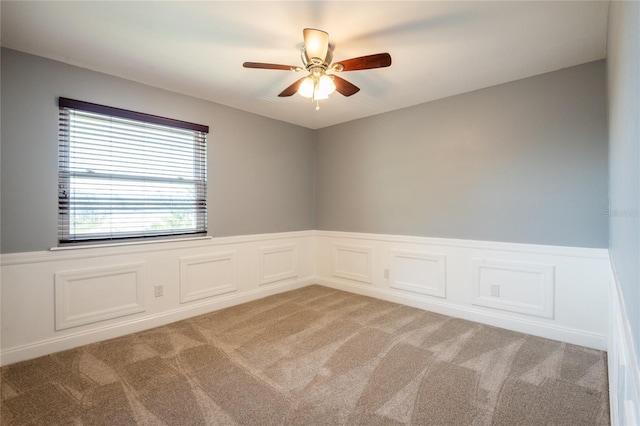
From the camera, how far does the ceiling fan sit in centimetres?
194

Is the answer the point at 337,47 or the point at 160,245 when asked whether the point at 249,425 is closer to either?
the point at 160,245

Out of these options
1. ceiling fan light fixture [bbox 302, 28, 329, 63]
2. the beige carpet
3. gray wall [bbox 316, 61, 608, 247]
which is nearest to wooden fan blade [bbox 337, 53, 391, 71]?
ceiling fan light fixture [bbox 302, 28, 329, 63]

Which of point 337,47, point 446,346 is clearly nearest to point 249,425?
point 446,346

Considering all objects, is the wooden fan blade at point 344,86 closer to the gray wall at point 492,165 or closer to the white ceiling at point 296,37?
the white ceiling at point 296,37

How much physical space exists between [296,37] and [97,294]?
2792mm

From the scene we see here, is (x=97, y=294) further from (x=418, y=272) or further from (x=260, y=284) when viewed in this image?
(x=418, y=272)

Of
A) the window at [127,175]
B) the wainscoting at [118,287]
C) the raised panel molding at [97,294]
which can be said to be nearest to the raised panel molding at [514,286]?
the wainscoting at [118,287]

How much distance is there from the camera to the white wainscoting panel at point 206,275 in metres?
3.33

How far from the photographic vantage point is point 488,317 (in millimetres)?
3131

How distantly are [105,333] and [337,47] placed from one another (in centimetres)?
321

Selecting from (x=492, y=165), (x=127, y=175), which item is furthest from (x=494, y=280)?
(x=127, y=175)

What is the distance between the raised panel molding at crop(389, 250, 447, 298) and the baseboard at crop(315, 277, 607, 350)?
0.11 meters

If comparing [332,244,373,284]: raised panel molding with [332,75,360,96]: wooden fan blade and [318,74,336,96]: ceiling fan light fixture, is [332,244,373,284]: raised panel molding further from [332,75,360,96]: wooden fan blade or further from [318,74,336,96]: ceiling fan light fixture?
[318,74,336,96]: ceiling fan light fixture

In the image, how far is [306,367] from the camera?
90.4 inches
